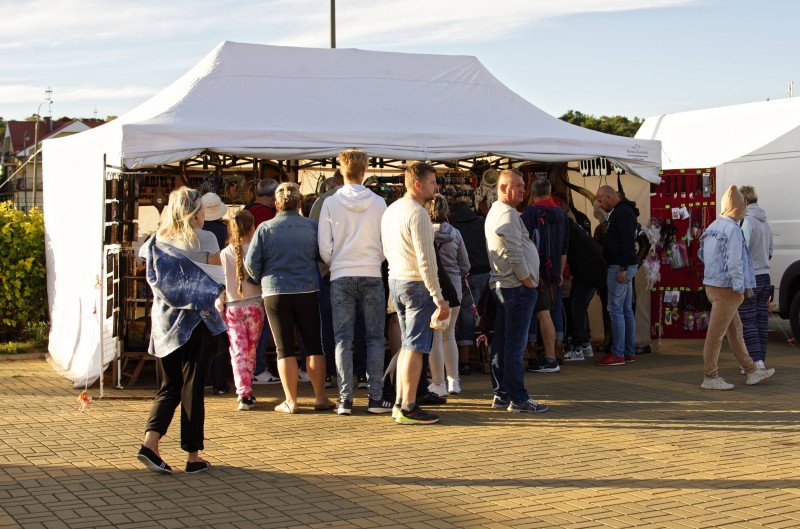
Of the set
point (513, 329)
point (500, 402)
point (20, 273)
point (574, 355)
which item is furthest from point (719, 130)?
point (20, 273)

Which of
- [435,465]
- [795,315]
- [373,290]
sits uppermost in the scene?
[373,290]

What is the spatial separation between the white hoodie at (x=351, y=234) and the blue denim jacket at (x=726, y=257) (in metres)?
3.26

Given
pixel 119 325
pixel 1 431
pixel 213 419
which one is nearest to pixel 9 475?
pixel 1 431

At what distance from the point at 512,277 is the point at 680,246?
5.74 metres

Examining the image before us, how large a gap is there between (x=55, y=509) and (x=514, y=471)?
2.82 m

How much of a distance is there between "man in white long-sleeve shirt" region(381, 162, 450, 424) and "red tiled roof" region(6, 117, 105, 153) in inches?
3579

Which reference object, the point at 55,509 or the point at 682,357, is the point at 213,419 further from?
the point at 682,357

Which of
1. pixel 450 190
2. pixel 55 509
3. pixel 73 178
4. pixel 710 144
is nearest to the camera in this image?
pixel 55 509

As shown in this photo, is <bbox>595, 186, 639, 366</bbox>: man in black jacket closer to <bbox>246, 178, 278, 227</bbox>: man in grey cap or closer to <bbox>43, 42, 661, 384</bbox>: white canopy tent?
<bbox>43, 42, 661, 384</bbox>: white canopy tent

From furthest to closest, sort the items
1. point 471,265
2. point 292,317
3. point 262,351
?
point 471,265 < point 262,351 < point 292,317

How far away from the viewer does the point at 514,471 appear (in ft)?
23.6

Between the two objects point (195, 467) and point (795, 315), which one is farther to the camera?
point (795, 315)

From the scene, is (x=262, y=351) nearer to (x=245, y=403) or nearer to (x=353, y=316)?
(x=245, y=403)

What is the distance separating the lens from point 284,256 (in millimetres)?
9094
